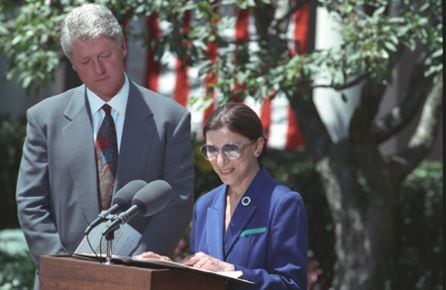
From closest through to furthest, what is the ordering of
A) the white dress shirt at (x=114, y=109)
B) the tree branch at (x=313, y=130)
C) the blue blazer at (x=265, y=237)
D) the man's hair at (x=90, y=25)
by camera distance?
the blue blazer at (x=265, y=237), the man's hair at (x=90, y=25), the white dress shirt at (x=114, y=109), the tree branch at (x=313, y=130)

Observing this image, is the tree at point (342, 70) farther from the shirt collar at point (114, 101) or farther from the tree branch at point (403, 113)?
the shirt collar at point (114, 101)

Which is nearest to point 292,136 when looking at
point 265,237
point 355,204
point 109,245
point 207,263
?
point 355,204

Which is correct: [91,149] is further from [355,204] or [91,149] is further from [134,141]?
[355,204]

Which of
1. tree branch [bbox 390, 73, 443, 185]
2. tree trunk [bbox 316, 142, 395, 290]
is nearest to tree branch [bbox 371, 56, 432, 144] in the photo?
tree branch [bbox 390, 73, 443, 185]

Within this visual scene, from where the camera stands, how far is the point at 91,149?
478 centimetres

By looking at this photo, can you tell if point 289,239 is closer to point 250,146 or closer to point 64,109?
point 250,146

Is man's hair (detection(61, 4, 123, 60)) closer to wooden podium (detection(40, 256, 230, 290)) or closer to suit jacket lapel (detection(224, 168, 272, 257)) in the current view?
suit jacket lapel (detection(224, 168, 272, 257))

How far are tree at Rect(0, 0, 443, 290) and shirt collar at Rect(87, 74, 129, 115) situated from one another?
2343mm

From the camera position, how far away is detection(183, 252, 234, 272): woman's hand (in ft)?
13.4

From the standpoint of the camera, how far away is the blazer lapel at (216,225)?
4.36 m

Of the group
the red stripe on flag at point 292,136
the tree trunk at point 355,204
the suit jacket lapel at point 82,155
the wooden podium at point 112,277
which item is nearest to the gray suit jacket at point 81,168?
the suit jacket lapel at point 82,155

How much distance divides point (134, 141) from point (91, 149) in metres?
0.18

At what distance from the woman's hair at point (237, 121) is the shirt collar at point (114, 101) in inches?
20.4

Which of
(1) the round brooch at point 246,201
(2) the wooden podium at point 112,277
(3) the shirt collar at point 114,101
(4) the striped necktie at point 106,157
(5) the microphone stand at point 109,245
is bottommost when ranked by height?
(2) the wooden podium at point 112,277
